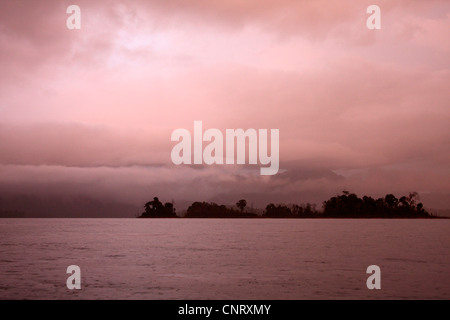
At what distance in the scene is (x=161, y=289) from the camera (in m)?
43.4

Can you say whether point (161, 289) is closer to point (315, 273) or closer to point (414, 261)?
point (315, 273)
